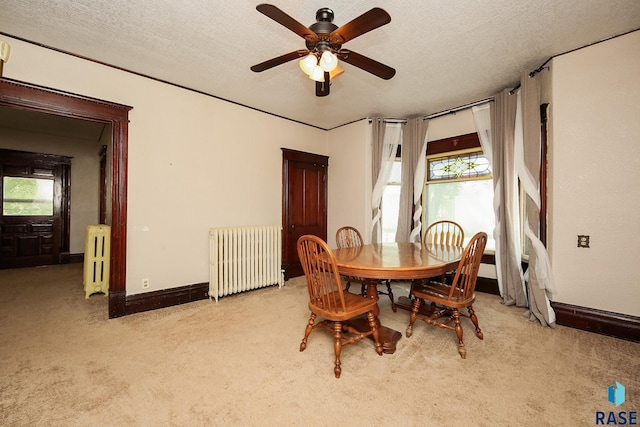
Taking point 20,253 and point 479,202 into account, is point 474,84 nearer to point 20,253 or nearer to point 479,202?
point 479,202

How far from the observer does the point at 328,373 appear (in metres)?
1.94

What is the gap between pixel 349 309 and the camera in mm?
2002

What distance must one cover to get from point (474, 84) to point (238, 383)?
3.97 metres

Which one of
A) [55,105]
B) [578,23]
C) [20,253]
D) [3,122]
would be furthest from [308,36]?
[20,253]

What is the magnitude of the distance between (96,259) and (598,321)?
222 inches

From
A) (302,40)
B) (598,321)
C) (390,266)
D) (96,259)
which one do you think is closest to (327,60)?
(302,40)

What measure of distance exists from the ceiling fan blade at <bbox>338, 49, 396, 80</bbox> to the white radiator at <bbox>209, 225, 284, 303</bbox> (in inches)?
96.8

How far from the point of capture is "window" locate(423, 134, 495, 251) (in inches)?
152

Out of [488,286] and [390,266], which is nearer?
[390,266]

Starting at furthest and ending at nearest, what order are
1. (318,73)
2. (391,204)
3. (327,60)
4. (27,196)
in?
(27,196) < (391,204) < (318,73) < (327,60)

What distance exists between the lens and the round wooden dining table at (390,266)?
1976 millimetres

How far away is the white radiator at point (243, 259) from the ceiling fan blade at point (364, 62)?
96.8 inches

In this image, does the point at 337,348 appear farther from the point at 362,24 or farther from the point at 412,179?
the point at 412,179

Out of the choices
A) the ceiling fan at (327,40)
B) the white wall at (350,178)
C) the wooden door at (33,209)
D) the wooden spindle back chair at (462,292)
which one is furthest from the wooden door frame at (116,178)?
the wooden door at (33,209)
